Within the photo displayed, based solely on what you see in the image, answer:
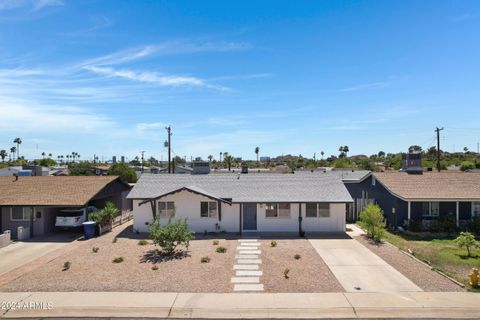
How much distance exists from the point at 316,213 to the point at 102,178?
18.5 metres

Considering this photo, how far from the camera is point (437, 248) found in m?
22.4

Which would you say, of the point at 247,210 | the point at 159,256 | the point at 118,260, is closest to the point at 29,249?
the point at 118,260

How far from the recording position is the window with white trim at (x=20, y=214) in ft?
86.0

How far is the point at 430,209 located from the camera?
27172 mm

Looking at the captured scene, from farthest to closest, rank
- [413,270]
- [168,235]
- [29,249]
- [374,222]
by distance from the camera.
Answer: [374,222], [29,249], [168,235], [413,270]

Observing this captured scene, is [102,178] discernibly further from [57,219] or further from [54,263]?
[54,263]

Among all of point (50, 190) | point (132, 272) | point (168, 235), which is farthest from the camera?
point (50, 190)

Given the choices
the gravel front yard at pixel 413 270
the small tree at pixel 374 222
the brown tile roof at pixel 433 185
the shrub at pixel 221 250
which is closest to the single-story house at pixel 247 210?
the small tree at pixel 374 222

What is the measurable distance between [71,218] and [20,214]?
3.53 metres

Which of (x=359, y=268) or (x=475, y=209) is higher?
(x=475, y=209)

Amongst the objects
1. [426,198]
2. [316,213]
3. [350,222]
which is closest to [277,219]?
[316,213]

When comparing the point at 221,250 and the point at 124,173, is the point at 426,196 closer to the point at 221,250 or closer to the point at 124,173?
the point at 221,250

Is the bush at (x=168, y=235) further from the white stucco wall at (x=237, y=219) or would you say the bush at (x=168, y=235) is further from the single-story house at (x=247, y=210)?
the white stucco wall at (x=237, y=219)

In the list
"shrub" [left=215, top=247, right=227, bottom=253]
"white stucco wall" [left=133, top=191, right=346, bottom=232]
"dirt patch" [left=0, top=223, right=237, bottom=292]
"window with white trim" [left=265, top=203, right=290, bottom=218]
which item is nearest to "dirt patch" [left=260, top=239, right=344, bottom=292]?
"dirt patch" [left=0, top=223, right=237, bottom=292]
